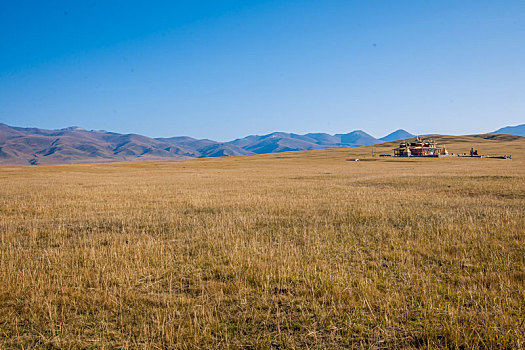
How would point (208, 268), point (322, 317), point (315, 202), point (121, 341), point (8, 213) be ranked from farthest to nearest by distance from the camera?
1. point (315, 202)
2. point (8, 213)
3. point (208, 268)
4. point (322, 317)
5. point (121, 341)

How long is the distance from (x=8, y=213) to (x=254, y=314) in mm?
18349

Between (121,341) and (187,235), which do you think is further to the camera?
(187,235)

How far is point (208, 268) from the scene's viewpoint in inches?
324

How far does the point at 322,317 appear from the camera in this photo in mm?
5645

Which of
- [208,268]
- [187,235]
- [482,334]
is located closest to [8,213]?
[187,235]

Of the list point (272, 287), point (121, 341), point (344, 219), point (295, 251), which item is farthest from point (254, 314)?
point (344, 219)

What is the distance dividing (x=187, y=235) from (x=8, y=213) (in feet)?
41.7

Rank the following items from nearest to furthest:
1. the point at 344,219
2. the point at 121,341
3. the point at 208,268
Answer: the point at 121,341 < the point at 208,268 < the point at 344,219

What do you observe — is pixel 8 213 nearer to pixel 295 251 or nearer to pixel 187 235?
pixel 187 235

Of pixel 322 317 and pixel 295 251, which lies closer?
pixel 322 317

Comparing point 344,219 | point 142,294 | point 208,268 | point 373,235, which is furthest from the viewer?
point 344,219

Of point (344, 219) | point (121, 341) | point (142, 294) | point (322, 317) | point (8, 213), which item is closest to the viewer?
point (121, 341)

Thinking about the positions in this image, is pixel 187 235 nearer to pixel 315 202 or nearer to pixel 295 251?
pixel 295 251

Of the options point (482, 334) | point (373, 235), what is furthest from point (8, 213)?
→ point (482, 334)
